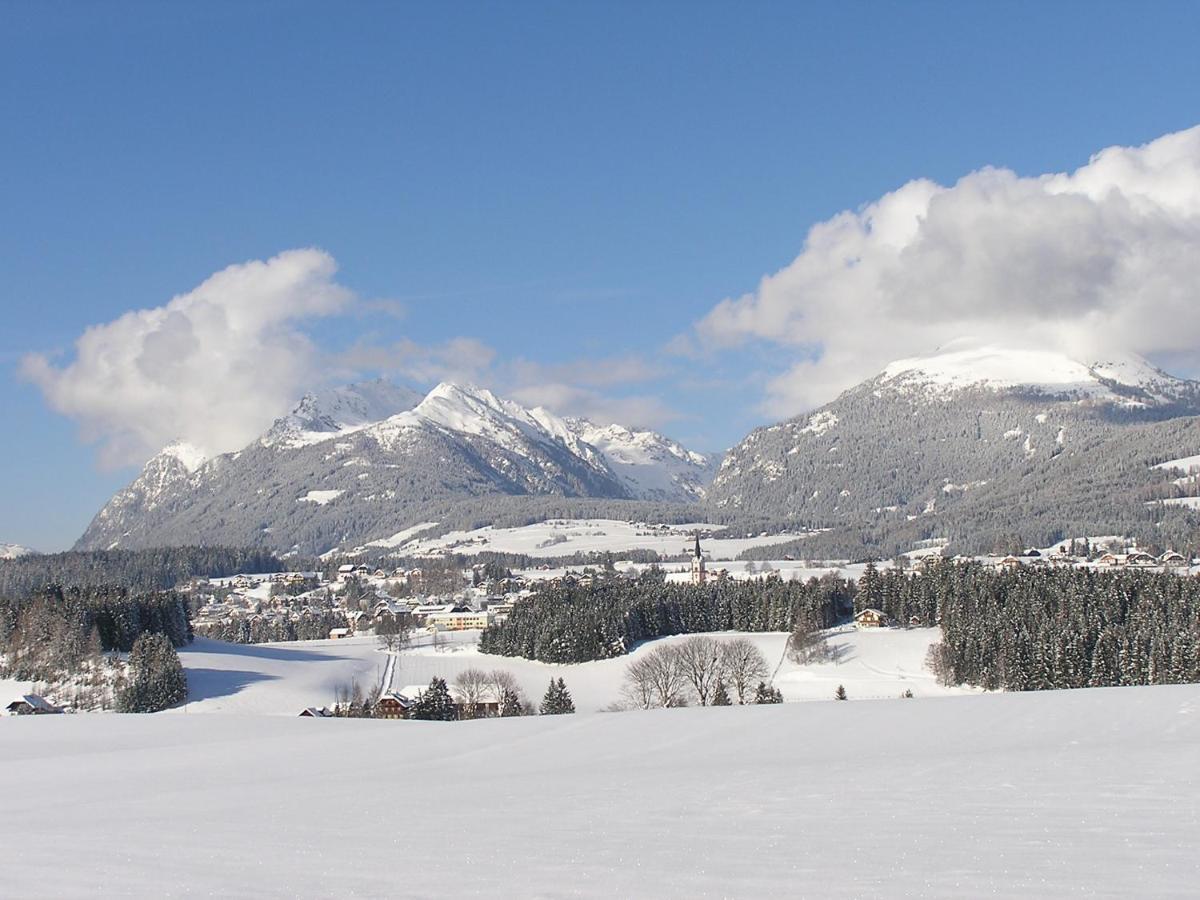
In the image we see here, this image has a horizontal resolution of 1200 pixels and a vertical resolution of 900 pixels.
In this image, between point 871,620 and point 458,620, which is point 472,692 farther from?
point 458,620

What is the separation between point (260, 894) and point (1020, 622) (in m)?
70.8

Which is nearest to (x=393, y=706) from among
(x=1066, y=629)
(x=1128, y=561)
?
(x=1066, y=629)

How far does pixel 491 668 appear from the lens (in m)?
101

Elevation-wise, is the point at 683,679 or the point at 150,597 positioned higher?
the point at 150,597

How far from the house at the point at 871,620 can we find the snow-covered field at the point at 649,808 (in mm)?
67486

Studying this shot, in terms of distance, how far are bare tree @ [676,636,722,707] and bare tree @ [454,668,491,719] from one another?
47.7ft

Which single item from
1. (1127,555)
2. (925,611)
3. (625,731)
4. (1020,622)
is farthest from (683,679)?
(1127,555)

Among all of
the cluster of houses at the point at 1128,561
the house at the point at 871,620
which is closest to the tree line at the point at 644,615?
the house at the point at 871,620

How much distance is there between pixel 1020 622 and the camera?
76062mm

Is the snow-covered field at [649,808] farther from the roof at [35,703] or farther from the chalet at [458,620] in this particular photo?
the chalet at [458,620]

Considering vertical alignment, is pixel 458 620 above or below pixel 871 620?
below

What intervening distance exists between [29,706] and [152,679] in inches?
345

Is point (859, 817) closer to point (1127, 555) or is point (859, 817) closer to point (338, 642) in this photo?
point (338, 642)

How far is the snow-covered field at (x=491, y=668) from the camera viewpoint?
79.6 metres
